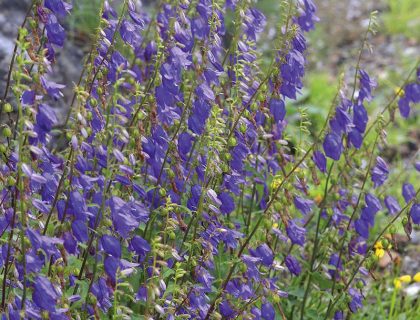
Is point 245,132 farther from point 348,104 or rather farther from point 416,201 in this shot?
point 416,201

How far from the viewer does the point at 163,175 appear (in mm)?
3572

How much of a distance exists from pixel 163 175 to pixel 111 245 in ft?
3.22

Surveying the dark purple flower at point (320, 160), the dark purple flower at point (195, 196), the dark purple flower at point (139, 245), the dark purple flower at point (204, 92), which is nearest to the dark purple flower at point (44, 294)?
the dark purple flower at point (139, 245)

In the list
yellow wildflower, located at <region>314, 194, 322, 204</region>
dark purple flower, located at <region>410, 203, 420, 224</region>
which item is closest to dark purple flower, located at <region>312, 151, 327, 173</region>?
dark purple flower, located at <region>410, 203, 420, 224</region>

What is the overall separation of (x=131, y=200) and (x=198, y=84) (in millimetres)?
545

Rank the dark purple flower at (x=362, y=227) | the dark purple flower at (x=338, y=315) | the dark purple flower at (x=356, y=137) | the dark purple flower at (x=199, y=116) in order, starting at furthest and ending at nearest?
the dark purple flower at (x=338, y=315) < the dark purple flower at (x=362, y=227) < the dark purple flower at (x=356, y=137) < the dark purple flower at (x=199, y=116)

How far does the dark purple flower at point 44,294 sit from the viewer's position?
246 centimetres

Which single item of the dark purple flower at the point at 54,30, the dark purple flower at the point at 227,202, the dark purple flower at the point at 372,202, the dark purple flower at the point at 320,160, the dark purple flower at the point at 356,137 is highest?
the dark purple flower at the point at 54,30

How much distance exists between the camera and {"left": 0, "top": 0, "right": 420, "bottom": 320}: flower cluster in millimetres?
2604

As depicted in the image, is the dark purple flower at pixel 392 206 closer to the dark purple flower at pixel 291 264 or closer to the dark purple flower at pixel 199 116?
the dark purple flower at pixel 291 264

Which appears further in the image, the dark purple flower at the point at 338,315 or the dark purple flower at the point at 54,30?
the dark purple flower at the point at 338,315

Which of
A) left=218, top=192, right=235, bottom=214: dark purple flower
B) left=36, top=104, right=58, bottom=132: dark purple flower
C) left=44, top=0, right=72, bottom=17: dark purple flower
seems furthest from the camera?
left=218, top=192, right=235, bottom=214: dark purple flower

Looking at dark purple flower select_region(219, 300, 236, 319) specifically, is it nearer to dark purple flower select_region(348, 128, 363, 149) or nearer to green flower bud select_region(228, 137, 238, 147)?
green flower bud select_region(228, 137, 238, 147)

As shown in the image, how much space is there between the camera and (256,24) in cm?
365
